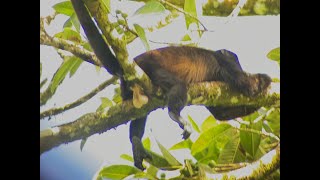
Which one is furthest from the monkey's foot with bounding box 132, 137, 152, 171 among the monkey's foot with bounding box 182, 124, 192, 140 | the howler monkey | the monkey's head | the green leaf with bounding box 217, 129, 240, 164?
the monkey's head

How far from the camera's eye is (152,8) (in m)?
1.71

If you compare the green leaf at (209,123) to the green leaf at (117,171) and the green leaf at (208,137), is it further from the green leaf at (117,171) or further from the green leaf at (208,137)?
the green leaf at (117,171)

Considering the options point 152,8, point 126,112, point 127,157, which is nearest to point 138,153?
point 127,157

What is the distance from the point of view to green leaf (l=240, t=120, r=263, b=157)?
1.62 meters

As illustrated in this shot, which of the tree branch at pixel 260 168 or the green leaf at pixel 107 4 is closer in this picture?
the tree branch at pixel 260 168

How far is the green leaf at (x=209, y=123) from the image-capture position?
1.67 m

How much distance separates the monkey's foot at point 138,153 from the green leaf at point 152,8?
16.6 inches

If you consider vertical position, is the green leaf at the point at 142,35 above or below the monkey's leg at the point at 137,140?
above

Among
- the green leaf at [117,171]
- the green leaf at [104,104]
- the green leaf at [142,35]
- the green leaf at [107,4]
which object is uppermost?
the green leaf at [107,4]

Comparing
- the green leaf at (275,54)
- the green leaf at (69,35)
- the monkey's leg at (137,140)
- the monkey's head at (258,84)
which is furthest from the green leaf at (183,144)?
the green leaf at (69,35)

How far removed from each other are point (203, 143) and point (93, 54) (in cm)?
48

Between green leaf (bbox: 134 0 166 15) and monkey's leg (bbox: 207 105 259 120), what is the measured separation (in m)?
0.36

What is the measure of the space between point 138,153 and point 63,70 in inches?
15.2
